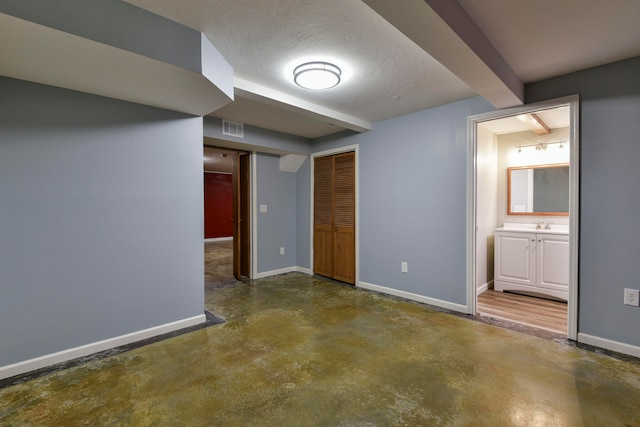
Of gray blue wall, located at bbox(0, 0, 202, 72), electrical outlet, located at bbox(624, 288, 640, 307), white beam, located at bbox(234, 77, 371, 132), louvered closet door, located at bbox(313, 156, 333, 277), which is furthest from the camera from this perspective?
louvered closet door, located at bbox(313, 156, 333, 277)

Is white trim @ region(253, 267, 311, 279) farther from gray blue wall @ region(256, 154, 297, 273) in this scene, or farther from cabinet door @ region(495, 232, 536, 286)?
cabinet door @ region(495, 232, 536, 286)

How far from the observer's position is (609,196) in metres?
2.37

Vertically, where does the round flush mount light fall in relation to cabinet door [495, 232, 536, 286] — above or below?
above

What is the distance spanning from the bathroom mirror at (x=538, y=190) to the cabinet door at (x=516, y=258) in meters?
0.56

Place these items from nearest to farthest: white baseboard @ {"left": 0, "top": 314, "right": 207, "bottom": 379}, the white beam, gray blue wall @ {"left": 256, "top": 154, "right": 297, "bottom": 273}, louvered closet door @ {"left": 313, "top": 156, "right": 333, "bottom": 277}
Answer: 1. white baseboard @ {"left": 0, "top": 314, "right": 207, "bottom": 379}
2. the white beam
3. louvered closet door @ {"left": 313, "top": 156, "right": 333, "bottom": 277}
4. gray blue wall @ {"left": 256, "top": 154, "right": 297, "bottom": 273}

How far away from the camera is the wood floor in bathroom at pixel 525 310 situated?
2965mm

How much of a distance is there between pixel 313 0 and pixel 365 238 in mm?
3053

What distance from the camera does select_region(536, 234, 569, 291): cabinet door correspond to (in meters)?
3.59

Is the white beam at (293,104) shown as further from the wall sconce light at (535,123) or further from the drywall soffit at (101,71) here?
the wall sconce light at (535,123)

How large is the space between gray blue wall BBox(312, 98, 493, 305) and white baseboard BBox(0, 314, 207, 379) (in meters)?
2.39

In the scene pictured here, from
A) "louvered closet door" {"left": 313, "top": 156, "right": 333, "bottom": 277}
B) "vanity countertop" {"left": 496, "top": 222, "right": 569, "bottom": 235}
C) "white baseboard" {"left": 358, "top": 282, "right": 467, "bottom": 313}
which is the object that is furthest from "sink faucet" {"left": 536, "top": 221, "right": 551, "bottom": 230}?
"louvered closet door" {"left": 313, "top": 156, "right": 333, "bottom": 277}

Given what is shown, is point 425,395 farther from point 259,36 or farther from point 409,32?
point 259,36

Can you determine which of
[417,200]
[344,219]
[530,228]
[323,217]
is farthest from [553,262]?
[323,217]

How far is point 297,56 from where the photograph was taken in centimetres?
226
